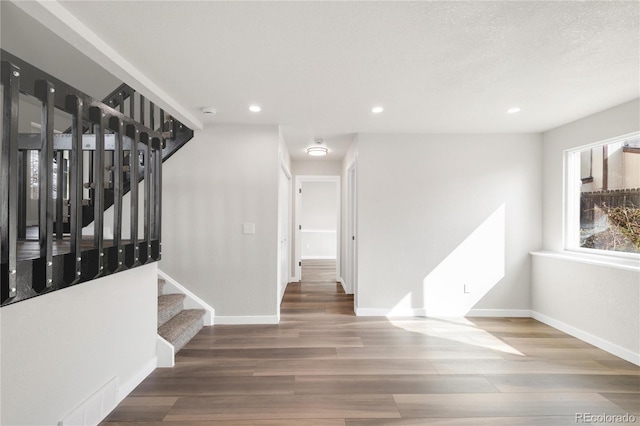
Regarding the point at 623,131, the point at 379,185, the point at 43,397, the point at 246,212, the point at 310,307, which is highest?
the point at 623,131

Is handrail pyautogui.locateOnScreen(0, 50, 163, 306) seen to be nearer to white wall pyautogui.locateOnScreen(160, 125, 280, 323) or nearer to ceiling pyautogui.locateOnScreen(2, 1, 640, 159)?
ceiling pyautogui.locateOnScreen(2, 1, 640, 159)

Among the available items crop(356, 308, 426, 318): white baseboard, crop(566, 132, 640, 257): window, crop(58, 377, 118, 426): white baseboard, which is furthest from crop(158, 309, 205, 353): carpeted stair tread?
crop(566, 132, 640, 257): window

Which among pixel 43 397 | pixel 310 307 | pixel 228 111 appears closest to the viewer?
pixel 43 397

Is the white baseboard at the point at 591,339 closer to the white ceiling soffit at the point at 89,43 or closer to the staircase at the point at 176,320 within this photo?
the staircase at the point at 176,320

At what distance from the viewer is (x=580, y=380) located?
254cm

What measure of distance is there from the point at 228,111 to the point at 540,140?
3863 mm

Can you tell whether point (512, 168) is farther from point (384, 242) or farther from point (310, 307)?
point (310, 307)

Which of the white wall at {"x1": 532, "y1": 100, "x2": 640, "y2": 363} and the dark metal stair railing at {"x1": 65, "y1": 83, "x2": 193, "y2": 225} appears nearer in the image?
the white wall at {"x1": 532, "y1": 100, "x2": 640, "y2": 363}

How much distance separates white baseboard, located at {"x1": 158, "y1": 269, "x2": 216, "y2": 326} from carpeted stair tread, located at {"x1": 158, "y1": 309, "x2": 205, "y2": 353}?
0.07 m

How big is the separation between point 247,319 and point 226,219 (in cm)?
122

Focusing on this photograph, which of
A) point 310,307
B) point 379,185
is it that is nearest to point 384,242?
point 379,185

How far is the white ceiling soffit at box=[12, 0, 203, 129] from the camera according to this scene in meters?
1.64

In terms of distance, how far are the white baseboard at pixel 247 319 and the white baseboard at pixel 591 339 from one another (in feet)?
10.6

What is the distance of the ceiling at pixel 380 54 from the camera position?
1730mm
